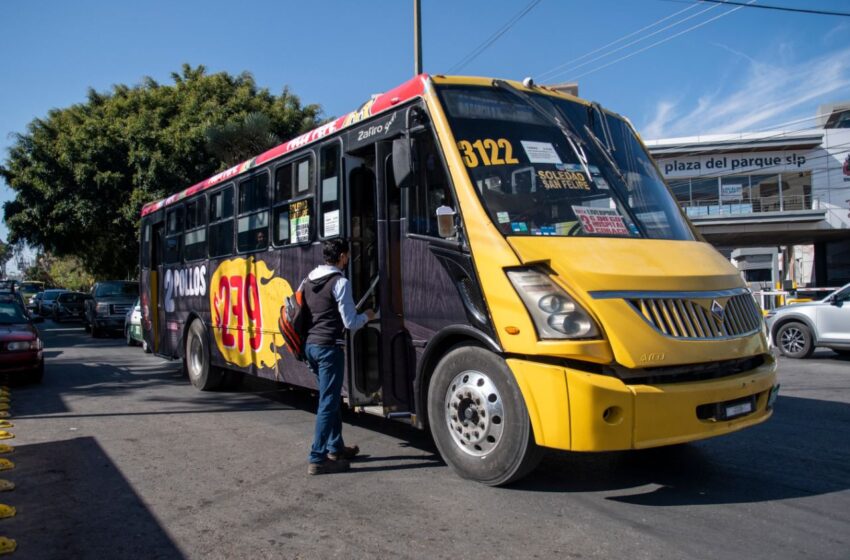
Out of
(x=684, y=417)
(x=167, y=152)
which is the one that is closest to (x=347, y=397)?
(x=684, y=417)

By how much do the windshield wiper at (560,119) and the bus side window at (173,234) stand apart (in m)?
7.02

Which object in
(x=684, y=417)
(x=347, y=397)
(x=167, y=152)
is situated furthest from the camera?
(x=167, y=152)

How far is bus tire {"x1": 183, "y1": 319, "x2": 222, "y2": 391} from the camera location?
9.59 meters

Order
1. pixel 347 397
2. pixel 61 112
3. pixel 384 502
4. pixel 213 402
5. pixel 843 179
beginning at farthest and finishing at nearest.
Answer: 1. pixel 843 179
2. pixel 61 112
3. pixel 213 402
4. pixel 347 397
5. pixel 384 502

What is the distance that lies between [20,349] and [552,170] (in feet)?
30.7

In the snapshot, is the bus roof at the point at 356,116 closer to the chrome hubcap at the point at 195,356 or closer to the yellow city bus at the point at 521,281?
the yellow city bus at the point at 521,281

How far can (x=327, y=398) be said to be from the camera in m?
5.16

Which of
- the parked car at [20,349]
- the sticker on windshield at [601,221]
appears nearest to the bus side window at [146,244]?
the parked car at [20,349]

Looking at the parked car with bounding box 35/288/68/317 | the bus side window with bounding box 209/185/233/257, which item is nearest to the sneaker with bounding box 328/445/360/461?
the bus side window with bounding box 209/185/233/257

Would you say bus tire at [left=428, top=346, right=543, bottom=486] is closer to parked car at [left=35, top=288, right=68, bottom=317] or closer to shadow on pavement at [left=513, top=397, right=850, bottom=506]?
shadow on pavement at [left=513, top=397, right=850, bottom=506]

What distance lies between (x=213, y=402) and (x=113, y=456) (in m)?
2.94

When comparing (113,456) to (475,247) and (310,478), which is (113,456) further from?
(475,247)

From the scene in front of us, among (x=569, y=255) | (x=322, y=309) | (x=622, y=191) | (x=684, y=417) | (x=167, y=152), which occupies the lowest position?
(x=684, y=417)

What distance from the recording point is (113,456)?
5883 millimetres
